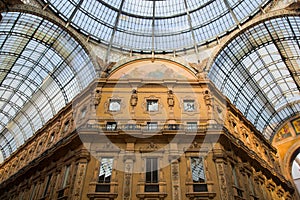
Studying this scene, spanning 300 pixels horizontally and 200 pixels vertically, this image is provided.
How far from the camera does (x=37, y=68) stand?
3944cm

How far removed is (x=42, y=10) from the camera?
29406 mm

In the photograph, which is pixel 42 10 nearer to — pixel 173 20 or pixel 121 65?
pixel 121 65

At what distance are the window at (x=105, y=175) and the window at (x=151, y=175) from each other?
3.32m

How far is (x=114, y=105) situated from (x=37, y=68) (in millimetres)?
21061

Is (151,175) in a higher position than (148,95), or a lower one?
lower

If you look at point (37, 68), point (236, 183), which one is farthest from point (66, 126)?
point (236, 183)

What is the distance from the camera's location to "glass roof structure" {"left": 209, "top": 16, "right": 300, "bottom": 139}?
3594cm

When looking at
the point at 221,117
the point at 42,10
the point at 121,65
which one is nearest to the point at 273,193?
the point at 221,117

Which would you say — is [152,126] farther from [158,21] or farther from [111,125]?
[158,21]

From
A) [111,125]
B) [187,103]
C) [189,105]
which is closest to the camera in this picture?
[111,125]

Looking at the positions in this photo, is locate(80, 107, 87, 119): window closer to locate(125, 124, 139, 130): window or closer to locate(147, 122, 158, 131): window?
locate(125, 124, 139, 130): window

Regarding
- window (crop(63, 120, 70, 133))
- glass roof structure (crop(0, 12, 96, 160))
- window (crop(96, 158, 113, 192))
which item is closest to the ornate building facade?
window (crop(96, 158, 113, 192))

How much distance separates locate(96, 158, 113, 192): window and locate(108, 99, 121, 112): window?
5.94m

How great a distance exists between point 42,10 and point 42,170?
769 inches
